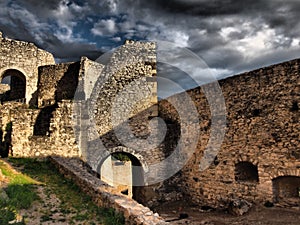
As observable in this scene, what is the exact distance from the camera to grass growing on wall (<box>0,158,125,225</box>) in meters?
6.42

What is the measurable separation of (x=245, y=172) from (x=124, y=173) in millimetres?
7020

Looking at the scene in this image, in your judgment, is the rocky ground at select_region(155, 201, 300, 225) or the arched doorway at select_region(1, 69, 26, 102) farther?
the arched doorway at select_region(1, 69, 26, 102)

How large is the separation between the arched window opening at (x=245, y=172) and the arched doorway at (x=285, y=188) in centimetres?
110

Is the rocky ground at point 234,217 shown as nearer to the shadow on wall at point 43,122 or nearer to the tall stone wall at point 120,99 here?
the tall stone wall at point 120,99

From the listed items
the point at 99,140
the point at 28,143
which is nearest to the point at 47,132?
the point at 28,143

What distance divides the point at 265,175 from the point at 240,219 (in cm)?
168

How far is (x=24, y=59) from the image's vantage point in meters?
18.2

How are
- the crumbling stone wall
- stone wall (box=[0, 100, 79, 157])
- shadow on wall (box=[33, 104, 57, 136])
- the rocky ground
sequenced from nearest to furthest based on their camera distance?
the rocky ground
stone wall (box=[0, 100, 79, 157])
shadow on wall (box=[33, 104, 57, 136])
the crumbling stone wall

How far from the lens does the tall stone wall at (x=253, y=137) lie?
8867 mm

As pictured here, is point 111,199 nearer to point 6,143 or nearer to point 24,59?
point 6,143

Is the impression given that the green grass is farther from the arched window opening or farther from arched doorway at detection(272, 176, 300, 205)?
arched doorway at detection(272, 176, 300, 205)

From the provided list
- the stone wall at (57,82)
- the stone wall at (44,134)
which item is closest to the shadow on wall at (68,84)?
the stone wall at (57,82)

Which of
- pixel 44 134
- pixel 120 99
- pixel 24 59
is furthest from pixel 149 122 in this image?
pixel 24 59

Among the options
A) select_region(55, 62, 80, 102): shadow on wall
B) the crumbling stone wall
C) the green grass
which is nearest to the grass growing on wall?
the green grass
